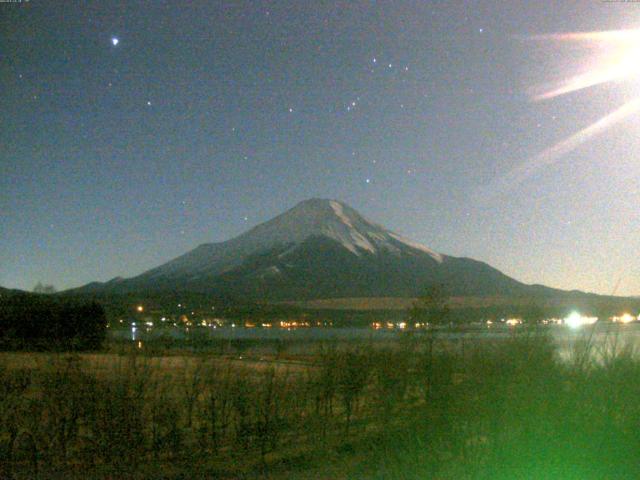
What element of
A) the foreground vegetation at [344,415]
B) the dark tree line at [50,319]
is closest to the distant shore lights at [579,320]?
the foreground vegetation at [344,415]

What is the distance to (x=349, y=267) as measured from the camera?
159m

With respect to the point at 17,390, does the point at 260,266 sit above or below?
above

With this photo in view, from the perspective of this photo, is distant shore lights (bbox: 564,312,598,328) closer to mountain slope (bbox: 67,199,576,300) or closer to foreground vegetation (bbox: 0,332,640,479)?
foreground vegetation (bbox: 0,332,640,479)

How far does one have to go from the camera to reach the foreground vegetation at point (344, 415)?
7.43 metres

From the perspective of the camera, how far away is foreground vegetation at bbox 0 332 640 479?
7.43 meters

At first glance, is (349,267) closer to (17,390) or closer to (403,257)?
(403,257)

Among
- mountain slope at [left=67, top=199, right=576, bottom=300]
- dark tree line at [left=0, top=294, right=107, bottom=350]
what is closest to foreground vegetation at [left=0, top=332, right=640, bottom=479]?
dark tree line at [left=0, top=294, right=107, bottom=350]

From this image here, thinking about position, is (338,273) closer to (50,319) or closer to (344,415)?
(50,319)

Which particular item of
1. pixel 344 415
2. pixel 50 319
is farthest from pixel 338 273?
pixel 344 415

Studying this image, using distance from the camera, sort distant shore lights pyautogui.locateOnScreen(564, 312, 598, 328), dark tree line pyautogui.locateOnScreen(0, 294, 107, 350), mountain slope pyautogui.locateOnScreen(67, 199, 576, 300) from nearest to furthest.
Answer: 1. distant shore lights pyautogui.locateOnScreen(564, 312, 598, 328)
2. dark tree line pyautogui.locateOnScreen(0, 294, 107, 350)
3. mountain slope pyautogui.locateOnScreen(67, 199, 576, 300)

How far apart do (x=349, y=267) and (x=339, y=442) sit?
147m

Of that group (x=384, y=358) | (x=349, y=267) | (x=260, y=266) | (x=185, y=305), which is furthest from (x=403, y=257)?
(x=384, y=358)

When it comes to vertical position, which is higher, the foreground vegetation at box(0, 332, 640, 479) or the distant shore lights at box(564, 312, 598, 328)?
the distant shore lights at box(564, 312, 598, 328)

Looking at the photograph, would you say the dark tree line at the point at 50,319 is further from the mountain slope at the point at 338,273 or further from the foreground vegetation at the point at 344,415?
the mountain slope at the point at 338,273
